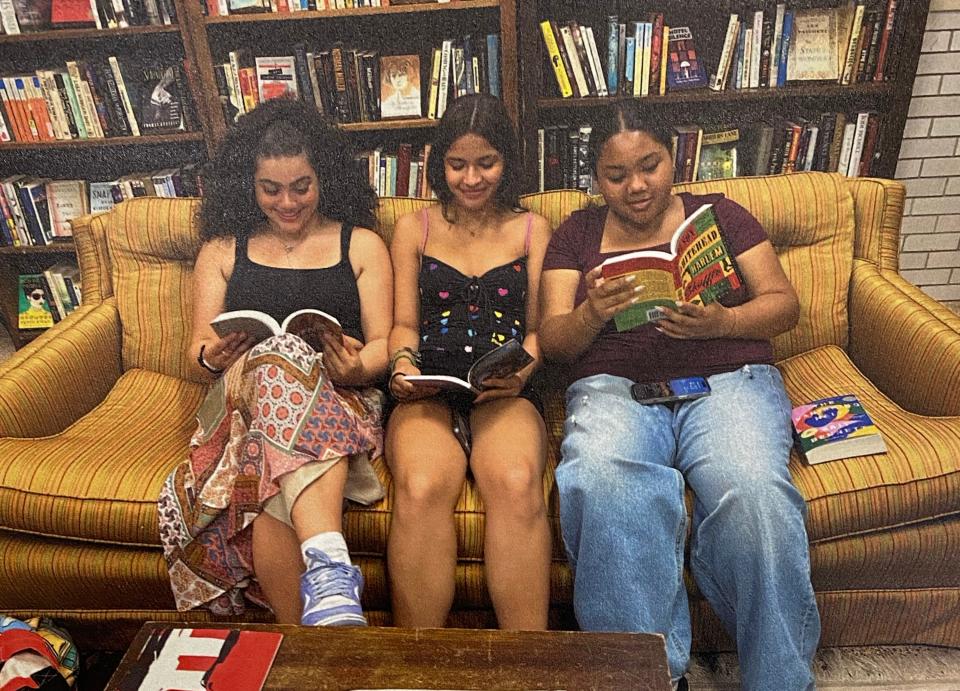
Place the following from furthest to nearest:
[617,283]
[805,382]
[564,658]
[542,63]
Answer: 1. [542,63]
2. [805,382]
3. [617,283]
4. [564,658]

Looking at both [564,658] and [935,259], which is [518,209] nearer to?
[564,658]

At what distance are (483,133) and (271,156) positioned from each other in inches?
16.0

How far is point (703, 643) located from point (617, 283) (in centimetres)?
66

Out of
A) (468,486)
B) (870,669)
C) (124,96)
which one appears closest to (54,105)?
(124,96)

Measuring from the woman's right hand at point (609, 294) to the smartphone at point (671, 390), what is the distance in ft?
0.51

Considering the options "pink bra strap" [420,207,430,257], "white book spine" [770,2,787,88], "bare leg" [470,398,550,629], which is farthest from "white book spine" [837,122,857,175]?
"bare leg" [470,398,550,629]

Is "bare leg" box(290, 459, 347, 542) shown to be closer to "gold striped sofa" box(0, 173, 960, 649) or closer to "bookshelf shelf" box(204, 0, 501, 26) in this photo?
"gold striped sofa" box(0, 173, 960, 649)

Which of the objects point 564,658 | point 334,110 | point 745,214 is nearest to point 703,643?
point 564,658

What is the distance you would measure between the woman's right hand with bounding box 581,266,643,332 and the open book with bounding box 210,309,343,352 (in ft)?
1.46

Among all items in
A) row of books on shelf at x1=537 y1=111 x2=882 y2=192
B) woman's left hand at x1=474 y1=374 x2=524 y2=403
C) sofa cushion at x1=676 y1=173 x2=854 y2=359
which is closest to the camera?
woman's left hand at x1=474 y1=374 x2=524 y2=403

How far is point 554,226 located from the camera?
1.52 m

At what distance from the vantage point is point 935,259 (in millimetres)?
1947

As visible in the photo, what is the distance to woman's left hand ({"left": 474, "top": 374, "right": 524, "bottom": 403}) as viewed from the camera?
4.19 ft

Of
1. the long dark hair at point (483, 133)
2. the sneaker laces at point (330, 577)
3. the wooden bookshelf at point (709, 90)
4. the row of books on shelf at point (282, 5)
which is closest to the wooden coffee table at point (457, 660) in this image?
the sneaker laces at point (330, 577)
